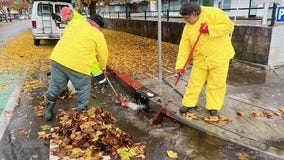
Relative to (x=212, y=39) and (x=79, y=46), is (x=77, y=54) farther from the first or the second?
(x=212, y=39)

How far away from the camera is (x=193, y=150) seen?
151 inches

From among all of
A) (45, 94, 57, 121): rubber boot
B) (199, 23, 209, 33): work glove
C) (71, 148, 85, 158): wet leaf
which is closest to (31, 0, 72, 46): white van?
(45, 94, 57, 121): rubber boot

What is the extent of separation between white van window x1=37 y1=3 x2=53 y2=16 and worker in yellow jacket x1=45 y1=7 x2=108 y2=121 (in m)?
9.87

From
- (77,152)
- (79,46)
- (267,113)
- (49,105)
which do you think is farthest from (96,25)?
(267,113)

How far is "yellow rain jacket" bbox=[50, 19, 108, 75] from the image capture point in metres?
4.38

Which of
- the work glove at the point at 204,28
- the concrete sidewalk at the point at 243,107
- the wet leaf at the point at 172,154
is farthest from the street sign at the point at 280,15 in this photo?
the wet leaf at the point at 172,154

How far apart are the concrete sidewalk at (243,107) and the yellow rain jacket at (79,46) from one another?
1601 mm

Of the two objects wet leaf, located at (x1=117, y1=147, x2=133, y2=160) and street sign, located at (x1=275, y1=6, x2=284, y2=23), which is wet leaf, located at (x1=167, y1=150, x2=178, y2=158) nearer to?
wet leaf, located at (x1=117, y1=147, x2=133, y2=160)

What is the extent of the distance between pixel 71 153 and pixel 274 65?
5.72 meters

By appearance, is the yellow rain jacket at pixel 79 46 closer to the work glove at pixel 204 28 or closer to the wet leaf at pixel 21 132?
the wet leaf at pixel 21 132

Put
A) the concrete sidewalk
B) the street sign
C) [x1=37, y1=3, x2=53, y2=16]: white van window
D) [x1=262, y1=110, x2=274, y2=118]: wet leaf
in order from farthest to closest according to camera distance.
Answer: [x1=37, y1=3, x2=53, y2=16]: white van window → the street sign → [x1=262, y1=110, x2=274, y2=118]: wet leaf → the concrete sidewalk

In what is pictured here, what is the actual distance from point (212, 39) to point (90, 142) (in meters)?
2.32

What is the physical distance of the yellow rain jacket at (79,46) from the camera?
438cm

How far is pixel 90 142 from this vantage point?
3891 millimetres
